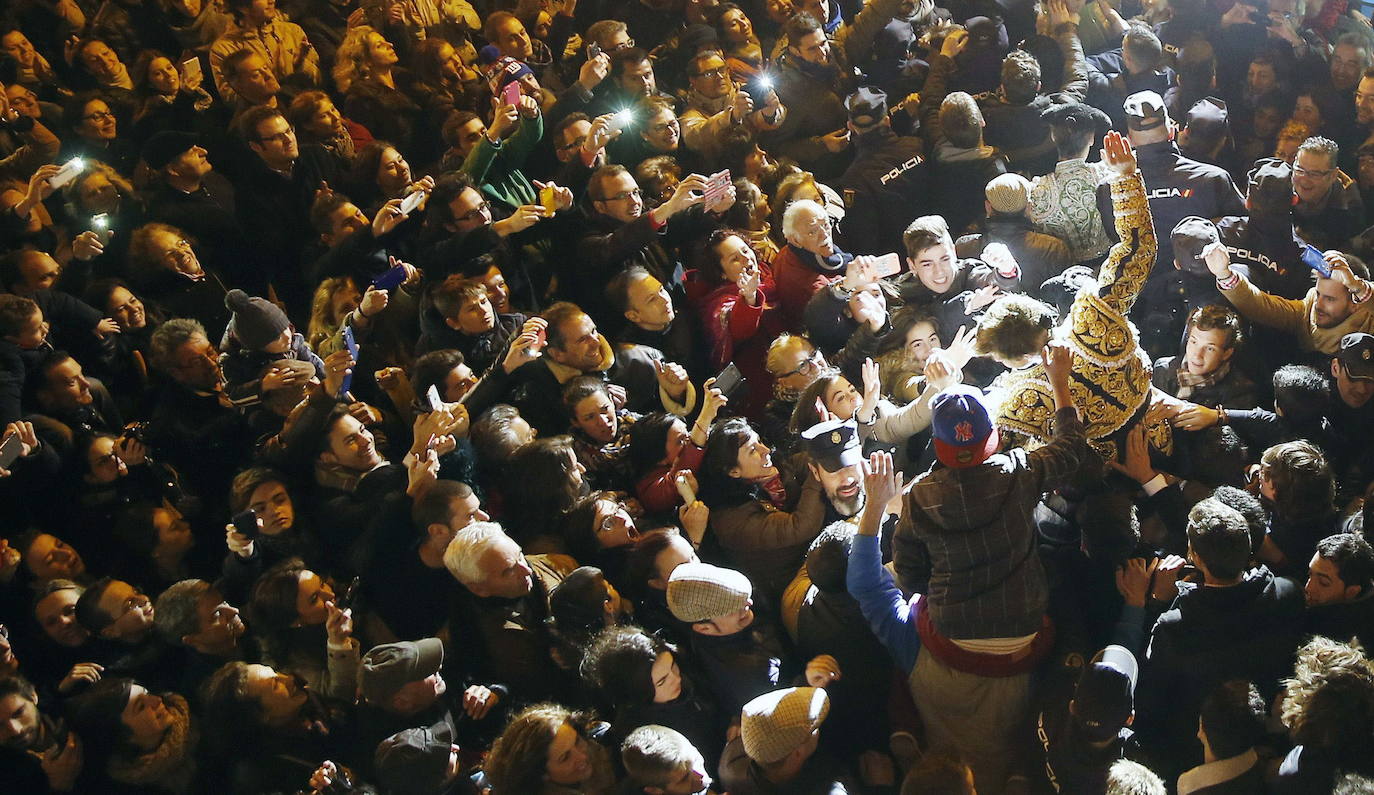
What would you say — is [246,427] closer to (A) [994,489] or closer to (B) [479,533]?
(B) [479,533]

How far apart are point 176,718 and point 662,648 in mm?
1613

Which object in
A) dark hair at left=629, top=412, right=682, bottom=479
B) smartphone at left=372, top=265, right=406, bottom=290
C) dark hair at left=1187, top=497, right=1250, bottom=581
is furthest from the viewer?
smartphone at left=372, top=265, right=406, bottom=290

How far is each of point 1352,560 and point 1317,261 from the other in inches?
62.2

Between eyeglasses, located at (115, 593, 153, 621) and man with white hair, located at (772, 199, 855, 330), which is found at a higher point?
man with white hair, located at (772, 199, 855, 330)

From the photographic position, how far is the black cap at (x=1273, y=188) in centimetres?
457

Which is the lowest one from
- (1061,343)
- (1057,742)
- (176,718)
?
(176,718)

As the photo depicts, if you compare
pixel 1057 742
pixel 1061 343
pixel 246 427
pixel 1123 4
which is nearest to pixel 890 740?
pixel 1057 742

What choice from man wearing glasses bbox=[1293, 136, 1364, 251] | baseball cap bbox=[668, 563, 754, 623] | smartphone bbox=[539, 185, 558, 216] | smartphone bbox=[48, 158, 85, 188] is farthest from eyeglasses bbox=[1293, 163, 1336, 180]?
smartphone bbox=[48, 158, 85, 188]

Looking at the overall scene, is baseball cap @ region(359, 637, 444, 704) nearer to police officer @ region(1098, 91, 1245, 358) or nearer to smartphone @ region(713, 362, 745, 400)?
smartphone @ region(713, 362, 745, 400)

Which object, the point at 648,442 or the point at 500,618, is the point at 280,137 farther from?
the point at 500,618

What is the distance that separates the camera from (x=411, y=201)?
4.60 meters

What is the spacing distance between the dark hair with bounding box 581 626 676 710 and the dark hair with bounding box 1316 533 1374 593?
1.81 meters

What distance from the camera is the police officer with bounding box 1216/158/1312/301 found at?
4523 mm

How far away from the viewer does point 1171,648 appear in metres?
3.01
